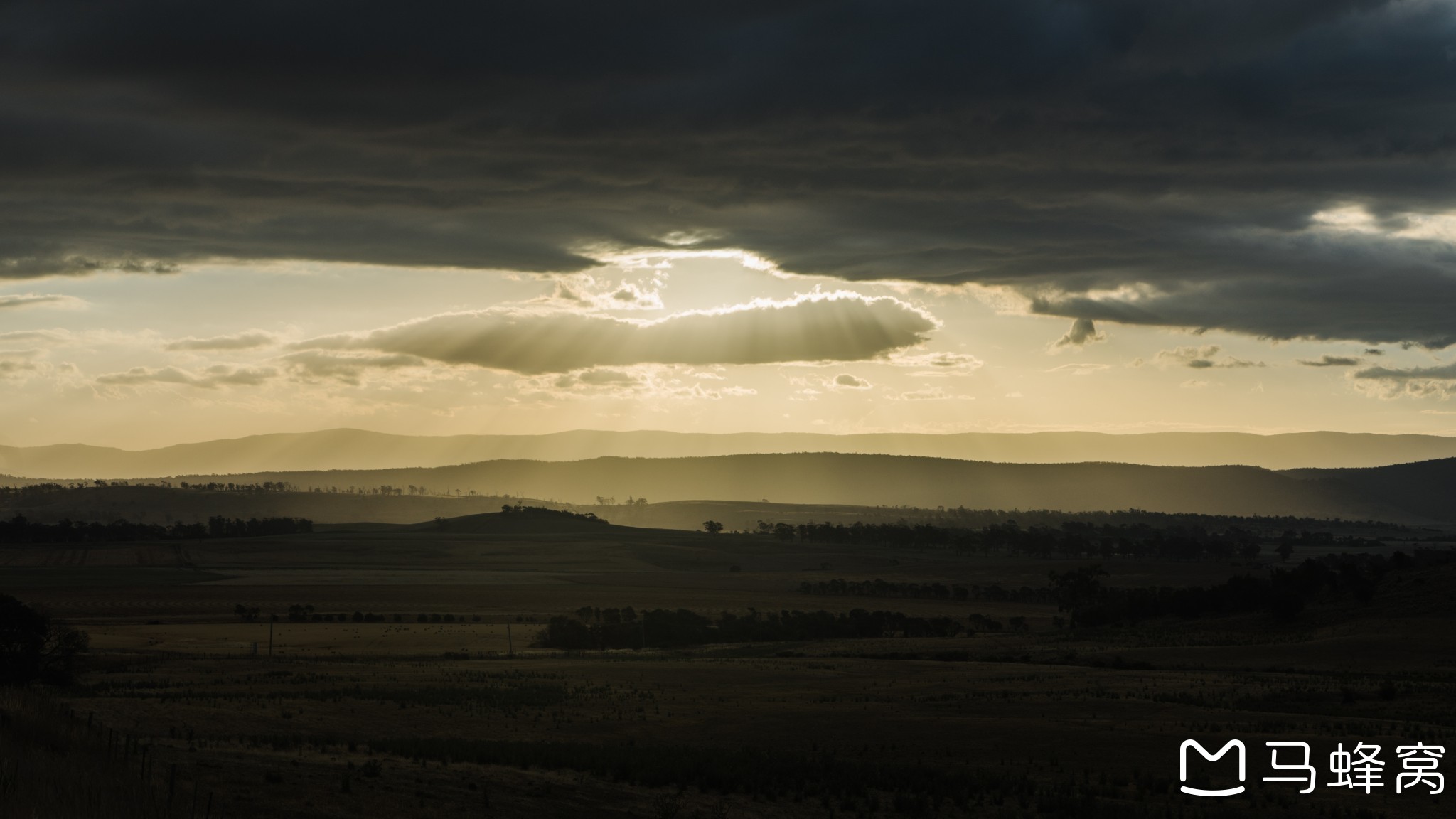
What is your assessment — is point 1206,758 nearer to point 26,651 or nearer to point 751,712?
point 751,712

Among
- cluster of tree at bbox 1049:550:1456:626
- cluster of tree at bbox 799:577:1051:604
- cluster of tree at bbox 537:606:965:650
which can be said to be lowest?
cluster of tree at bbox 799:577:1051:604

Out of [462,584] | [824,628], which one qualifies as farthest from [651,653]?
[462,584]

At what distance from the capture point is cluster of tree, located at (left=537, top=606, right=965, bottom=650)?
9125 cm

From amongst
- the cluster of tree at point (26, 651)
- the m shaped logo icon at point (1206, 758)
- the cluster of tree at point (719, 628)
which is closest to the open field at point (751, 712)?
the m shaped logo icon at point (1206, 758)

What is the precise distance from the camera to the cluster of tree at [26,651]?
48.8m

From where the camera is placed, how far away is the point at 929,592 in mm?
139750

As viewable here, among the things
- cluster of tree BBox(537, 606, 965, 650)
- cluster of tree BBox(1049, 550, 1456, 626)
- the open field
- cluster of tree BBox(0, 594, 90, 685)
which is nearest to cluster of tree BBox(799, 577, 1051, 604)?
the open field

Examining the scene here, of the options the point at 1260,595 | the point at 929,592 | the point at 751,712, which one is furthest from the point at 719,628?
the point at 751,712

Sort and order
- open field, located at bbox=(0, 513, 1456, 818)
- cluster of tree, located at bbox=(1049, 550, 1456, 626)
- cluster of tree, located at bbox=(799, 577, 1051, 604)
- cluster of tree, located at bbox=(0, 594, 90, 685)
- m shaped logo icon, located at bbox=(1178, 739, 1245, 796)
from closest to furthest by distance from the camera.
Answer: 1. open field, located at bbox=(0, 513, 1456, 818)
2. m shaped logo icon, located at bbox=(1178, 739, 1245, 796)
3. cluster of tree, located at bbox=(0, 594, 90, 685)
4. cluster of tree, located at bbox=(1049, 550, 1456, 626)
5. cluster of tree, located at bbox=(799, 577, 1051, 604)

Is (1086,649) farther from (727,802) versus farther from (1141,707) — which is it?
(727,802)

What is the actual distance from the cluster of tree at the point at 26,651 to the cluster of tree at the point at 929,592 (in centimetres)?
9210

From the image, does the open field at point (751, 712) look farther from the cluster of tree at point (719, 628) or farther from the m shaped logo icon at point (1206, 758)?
the cluster of tree at point (719, 628)

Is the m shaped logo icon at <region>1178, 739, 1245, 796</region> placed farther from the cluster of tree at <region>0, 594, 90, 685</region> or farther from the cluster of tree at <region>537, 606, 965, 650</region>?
the cluster of tree at <region>537, 606, 965, 650</region>

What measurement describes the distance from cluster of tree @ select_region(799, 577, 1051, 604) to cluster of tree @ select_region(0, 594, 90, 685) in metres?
A: 92.1
